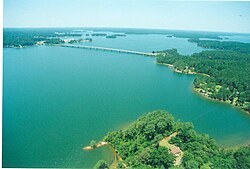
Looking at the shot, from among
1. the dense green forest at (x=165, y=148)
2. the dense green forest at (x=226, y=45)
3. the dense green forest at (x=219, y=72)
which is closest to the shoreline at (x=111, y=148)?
the dense green forest at (x=165, y=148)

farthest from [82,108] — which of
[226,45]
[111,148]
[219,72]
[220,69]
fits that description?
[226,45]

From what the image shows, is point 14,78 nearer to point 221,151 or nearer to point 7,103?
point 7,103

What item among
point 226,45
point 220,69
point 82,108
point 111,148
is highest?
point 226,45

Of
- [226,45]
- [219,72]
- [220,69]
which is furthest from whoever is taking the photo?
[226,45]

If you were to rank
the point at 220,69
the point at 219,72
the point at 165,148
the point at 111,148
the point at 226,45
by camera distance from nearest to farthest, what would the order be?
the point at 165,148 < the point at 111,148 < the point at 219,72 < the point at 220,69 < the point at 226,45

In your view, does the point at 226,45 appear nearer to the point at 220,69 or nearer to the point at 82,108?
the point at 220,69

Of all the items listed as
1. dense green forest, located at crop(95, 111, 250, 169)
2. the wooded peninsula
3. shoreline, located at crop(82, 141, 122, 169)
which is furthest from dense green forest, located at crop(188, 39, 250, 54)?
shoreline, located at crop(82, 141, 122, 169)

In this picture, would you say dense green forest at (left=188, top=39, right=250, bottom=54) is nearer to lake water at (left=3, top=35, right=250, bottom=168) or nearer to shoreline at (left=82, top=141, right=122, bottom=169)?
lake water at (left=3, top=35, right=250, bottom=168)
